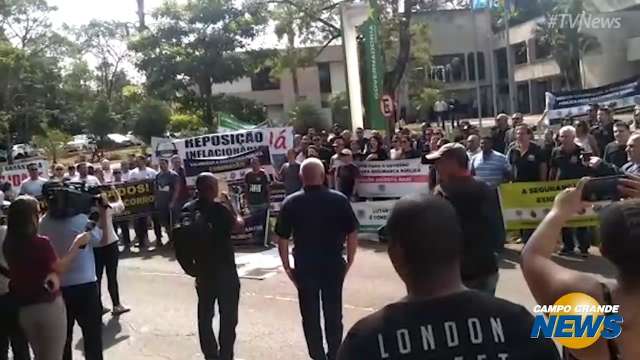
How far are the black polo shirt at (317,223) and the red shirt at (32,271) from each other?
1841 mm

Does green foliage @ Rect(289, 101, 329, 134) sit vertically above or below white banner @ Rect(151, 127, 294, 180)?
above

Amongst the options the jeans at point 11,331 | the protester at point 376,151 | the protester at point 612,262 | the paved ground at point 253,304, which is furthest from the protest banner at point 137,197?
the protester at point 612,262

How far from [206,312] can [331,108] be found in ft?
119

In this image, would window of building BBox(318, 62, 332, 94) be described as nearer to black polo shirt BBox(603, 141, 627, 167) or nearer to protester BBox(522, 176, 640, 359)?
black polo shirt BBox(603, 141, 627, 167)

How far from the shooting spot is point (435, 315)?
6.56 feet

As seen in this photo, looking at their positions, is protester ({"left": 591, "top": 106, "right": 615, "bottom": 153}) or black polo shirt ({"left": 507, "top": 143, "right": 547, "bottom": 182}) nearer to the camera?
black polo shirt ({"left": 507, "top": 143, "right": 547, "bottom": 182})

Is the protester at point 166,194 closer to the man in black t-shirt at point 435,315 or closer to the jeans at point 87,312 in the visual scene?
the jeans at point 87,312

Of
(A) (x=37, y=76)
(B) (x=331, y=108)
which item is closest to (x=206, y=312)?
(B) (x=331, y=108)

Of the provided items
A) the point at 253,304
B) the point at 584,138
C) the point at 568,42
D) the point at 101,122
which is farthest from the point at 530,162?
the point at 568,42

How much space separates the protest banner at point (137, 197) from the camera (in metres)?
13.3

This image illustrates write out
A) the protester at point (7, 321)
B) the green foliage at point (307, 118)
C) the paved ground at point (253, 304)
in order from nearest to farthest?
the protester at point (7, 321), the paved ground at point (253, 304), the green foliage at point (307, 118)

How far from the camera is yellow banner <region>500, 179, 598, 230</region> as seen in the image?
970 centimetres

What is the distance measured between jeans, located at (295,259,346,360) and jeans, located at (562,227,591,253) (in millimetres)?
4731

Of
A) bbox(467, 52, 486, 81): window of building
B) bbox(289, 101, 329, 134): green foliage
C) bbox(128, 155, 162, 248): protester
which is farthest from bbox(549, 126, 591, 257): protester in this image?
bbox(467, 52, 486, 81): window of building
